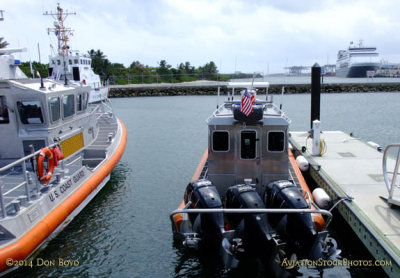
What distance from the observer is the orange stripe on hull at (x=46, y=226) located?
6.05 m

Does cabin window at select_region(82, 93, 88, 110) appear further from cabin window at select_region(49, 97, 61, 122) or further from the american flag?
the american flag

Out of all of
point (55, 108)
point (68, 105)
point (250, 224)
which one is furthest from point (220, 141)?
point (68, 105)

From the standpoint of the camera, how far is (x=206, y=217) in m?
6.41

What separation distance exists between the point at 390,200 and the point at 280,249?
3214 mm

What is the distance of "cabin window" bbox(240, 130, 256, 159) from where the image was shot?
7.88 metres

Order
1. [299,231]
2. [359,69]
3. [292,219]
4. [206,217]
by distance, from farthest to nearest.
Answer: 1. [359,69]
2. [206,217]
3. [292,219]
4. [299,231]

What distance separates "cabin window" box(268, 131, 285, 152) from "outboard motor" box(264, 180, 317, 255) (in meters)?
0.94

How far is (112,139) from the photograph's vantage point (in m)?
13.3

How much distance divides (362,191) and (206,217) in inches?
177

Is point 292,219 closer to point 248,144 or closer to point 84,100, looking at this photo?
point 248,144

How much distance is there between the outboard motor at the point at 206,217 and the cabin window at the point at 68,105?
522 centimetres

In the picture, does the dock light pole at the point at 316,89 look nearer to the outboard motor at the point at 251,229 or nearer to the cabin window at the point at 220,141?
the cabin window at the point at 220,141

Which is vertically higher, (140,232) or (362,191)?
(362,191)

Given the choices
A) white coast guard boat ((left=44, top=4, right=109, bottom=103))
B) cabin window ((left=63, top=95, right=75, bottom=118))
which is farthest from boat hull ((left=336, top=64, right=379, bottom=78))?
cabin window ((left=63, top=95, right=75, bottom=118))
